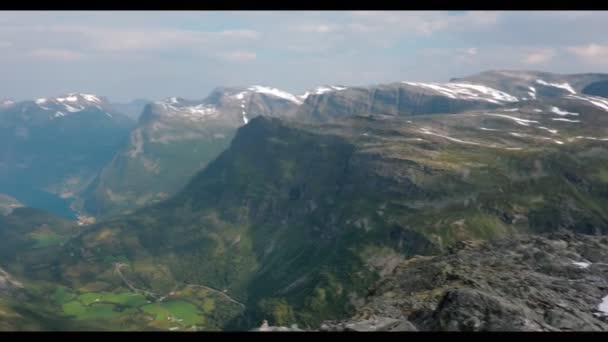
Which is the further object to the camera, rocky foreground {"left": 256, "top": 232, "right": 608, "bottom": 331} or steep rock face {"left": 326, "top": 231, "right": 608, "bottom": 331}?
steep rock face {"left": 326, "top": 231, "right": 608, "bottom": 331}

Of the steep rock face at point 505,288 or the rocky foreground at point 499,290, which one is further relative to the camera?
the steep rock face at point 505,288

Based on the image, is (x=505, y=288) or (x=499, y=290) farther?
(x=505, y=288)
